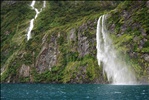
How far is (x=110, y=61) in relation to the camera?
363 feet

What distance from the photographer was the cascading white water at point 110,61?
102m

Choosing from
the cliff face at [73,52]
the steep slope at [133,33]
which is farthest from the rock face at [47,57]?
the steep slope at [133,33]

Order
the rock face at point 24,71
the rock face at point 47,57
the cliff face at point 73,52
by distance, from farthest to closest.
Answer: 1. the rock face at point 24,71
2. the rock face at point 47,57
3. the cliff face at point 73,52

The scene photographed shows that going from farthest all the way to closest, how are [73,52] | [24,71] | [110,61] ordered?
[24,71] → [73,52] → [110,61]

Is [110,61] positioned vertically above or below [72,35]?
below

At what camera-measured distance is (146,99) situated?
4488 centimetres

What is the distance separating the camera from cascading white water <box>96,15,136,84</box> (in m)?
102

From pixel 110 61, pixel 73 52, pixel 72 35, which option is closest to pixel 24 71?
pixel 73 52

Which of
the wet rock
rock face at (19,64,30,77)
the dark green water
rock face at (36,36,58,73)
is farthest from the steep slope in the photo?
rock face at (19,64,30,77)

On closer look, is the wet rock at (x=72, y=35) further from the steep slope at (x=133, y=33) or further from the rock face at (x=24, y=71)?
the rock face at (x=24, y=71)

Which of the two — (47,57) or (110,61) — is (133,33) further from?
(47,57)

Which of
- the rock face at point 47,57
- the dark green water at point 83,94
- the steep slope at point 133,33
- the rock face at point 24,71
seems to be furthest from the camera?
the rock face at point 24,71

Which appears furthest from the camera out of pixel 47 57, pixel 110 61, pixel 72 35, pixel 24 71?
pixel 72 35

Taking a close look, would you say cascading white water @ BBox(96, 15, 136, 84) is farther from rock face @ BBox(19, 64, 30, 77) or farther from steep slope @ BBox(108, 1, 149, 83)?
rock face @ BBox(19, 64, 30, 77)
